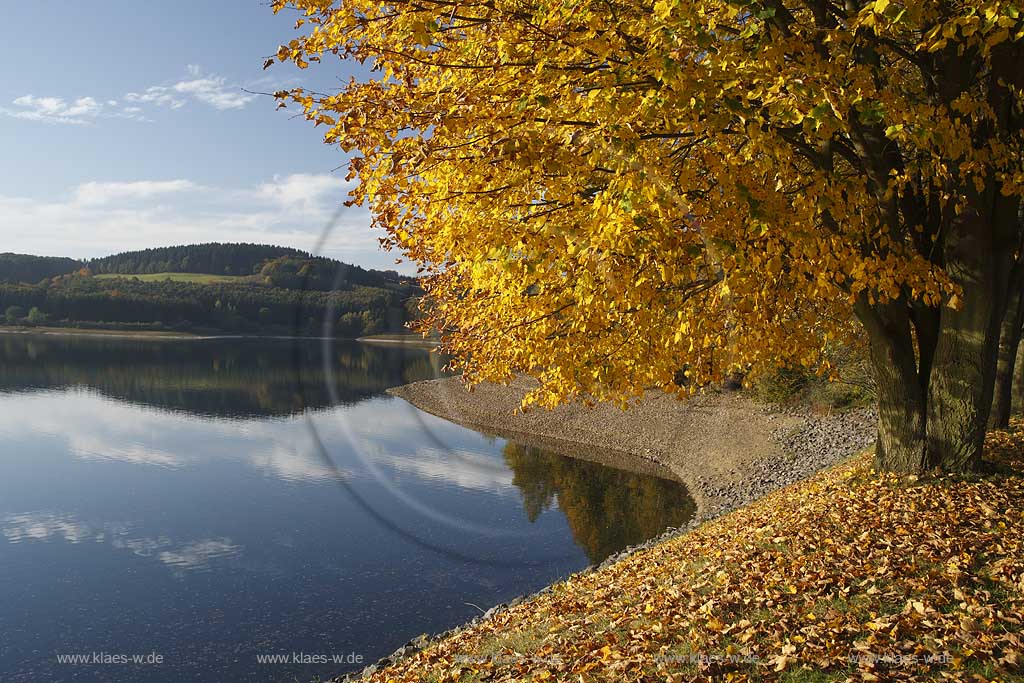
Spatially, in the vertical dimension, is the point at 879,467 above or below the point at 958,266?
below

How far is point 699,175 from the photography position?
8195 millimetres

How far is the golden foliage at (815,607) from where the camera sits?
517 cm

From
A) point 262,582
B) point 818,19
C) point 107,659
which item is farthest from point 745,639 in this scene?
point 262,582

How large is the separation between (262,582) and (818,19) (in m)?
16.5

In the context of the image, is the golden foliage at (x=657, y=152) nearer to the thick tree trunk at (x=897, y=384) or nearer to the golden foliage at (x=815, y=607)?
the thick tree trunk at (x=897, y=384)

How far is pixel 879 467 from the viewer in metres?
10.1

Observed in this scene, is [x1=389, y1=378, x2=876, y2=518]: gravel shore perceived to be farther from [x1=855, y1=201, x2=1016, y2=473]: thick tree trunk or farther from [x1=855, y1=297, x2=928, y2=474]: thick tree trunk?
[x1=855, y1=201, x2=1016, y2=473]: thick tree trunk

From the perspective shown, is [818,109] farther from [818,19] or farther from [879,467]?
[879,467]

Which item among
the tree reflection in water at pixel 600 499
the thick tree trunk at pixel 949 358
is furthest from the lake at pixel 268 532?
the thick tree trunk at pixel 949 358

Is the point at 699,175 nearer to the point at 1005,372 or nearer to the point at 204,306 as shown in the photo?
the point at 1005,372

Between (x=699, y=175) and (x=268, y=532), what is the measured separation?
17500 mm

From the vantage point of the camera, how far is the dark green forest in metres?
42.0

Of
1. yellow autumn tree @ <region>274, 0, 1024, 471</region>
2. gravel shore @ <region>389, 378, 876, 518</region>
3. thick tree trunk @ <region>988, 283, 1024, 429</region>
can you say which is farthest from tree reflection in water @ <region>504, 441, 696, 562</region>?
yellow autumn tree @ <region>274, 0, 1024, 471</region>

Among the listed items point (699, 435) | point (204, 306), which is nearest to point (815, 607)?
point (699, 435)
